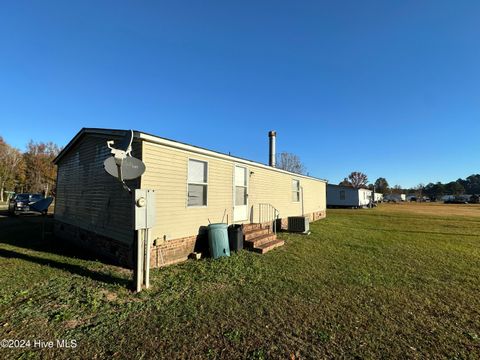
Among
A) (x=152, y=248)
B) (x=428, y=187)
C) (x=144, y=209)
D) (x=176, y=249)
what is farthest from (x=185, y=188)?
(x=428, y=187)

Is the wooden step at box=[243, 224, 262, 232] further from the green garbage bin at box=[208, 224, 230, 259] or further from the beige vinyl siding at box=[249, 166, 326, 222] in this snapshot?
the green garbage bin at box=[208, 224, 230, 259]

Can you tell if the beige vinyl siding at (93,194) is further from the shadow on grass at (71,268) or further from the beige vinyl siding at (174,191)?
the shadow on grass at (71,268)

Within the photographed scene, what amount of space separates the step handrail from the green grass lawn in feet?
10.7

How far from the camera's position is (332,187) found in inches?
1395

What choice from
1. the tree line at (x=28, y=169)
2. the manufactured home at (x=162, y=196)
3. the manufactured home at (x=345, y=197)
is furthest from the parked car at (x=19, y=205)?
the manufactured home at (x=345, y=197)

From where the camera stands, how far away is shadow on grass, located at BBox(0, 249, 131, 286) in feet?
17.0

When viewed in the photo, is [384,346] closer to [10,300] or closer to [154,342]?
[154,342]

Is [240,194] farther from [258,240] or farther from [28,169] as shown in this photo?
[28,169]

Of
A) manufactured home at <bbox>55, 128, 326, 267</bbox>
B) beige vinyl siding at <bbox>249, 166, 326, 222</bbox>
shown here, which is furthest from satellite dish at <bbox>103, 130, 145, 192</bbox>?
beige vinyl siding at <bbox>249, 166, 326, 222</bbox>

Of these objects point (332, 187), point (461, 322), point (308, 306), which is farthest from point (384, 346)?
point (332, 187)

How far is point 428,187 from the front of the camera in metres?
101

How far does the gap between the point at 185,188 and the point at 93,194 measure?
3.08 metres

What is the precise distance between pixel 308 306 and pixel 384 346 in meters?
1.25

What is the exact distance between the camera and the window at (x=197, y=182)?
23.4 ft
